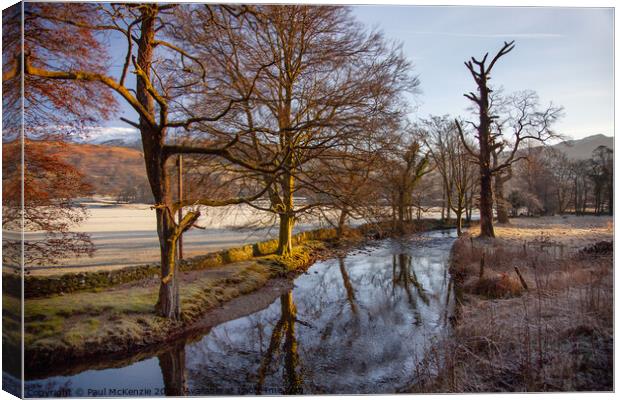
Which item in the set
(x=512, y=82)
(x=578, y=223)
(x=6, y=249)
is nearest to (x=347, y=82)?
(x=512, y=82)

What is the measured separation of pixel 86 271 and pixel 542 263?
15.7ft

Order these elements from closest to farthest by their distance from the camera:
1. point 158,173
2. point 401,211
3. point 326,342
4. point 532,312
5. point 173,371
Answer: point 173,371 → point 532,312 → point 326,342 → point 158,173 → point 401,211

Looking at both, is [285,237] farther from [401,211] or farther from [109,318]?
[109,318]

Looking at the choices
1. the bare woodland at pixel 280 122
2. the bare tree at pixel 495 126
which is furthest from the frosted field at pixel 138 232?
the bare tree at pixel 495 126

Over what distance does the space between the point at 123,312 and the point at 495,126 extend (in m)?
4.56

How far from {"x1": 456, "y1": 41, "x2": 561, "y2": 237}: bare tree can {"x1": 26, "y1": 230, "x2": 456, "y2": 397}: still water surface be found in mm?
677

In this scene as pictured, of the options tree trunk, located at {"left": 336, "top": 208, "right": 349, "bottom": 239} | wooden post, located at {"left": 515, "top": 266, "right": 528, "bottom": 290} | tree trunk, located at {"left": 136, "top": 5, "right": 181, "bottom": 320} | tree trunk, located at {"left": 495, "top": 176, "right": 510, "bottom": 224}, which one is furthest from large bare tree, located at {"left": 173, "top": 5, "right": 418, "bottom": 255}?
wooden post, located at {"left": 515, "top": 266, "right": 528, "bottom": 290}

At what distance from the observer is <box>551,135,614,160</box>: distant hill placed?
3.66 meters

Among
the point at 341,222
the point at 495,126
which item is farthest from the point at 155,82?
the point at 495,126

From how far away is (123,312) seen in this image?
3.93 metres

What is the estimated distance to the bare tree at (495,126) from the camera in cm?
377

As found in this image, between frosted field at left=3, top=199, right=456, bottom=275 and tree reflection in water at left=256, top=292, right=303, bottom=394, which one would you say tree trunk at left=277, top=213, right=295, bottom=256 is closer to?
frosted field at left=3, top=199, right=456, bottom=275

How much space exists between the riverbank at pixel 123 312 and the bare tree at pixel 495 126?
0.69 meters

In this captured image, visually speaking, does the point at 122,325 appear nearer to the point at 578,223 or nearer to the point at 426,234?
the point at 426,234
